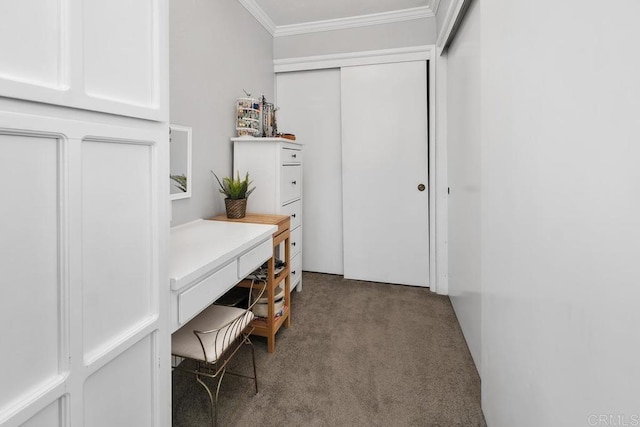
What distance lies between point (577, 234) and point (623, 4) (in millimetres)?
430

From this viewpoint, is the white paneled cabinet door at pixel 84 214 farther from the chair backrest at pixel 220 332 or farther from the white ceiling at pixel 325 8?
the white ceiling at pixel 325 8

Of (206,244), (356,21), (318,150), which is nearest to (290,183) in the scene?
(318,150)

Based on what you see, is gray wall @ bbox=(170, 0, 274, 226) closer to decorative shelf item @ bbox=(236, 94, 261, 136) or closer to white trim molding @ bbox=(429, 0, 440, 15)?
decorative shelf item @ bbox=(236, 94, 261, 136)

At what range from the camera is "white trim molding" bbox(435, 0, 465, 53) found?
2.01 meters

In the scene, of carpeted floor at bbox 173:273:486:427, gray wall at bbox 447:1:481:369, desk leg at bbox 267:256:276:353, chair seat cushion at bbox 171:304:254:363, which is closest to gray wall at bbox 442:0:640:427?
carpeted floor at bbox 173:273:486:427

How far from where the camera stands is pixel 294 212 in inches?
110

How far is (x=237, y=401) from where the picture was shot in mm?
1612

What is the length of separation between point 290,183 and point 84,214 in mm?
1991

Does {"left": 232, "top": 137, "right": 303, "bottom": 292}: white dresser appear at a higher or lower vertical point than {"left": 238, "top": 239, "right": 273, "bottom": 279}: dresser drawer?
higher

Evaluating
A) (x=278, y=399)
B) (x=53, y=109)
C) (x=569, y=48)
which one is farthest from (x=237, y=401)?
(x=569, y=48)

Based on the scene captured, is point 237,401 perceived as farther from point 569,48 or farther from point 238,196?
point 569,48

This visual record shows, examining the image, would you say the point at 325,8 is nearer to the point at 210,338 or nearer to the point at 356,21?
the point at 356,21

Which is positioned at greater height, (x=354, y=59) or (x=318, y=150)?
(x=354, y=59)

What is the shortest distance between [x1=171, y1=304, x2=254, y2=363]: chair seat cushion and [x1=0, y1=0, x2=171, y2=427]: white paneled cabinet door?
0.92ft
